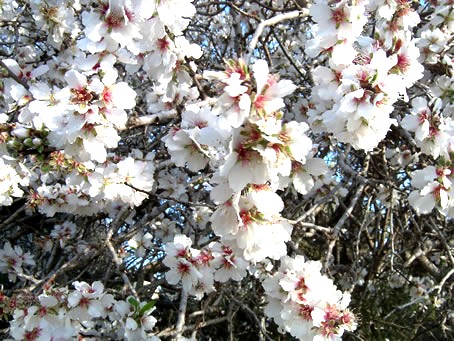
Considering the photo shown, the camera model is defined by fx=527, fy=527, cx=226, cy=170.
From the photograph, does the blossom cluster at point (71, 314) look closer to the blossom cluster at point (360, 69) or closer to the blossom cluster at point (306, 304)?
the blossom cluster at point (306, 304)

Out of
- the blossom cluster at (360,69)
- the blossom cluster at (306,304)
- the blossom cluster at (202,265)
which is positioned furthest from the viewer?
the blossom cluster at (202,265)

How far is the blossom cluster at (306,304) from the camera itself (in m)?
1.79

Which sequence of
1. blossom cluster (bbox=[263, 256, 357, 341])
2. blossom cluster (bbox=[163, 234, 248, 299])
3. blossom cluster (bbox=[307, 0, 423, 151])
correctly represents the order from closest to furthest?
blossom cluster (bbox=[307, 0, 423, 151])
blossom cluster (bbox=[263, 256, 357, 341])
blossom cluster (bbox=[163, 234, 248, 299])

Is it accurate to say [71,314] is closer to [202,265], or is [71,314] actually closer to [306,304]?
[202,265]

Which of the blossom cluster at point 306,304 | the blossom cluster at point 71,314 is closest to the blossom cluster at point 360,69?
the blossom cluster at point 306,304

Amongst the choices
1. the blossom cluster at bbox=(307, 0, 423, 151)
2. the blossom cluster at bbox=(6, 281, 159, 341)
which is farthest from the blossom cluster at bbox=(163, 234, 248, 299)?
the blossom cluster at bbox=(307, 0, 423, 151)

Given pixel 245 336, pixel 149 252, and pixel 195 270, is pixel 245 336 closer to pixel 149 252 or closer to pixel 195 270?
pixel 149 252

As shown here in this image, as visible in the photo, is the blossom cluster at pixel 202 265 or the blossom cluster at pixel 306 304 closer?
the blossom cluster at pixel 306 304

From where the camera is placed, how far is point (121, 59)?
1.96 m

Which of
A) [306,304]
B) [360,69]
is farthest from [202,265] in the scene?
[360,69]

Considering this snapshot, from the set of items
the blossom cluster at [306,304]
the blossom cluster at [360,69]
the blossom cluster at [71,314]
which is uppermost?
the blossom cluster at [360,69]

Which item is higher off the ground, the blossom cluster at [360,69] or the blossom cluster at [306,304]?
the blossom cluster at [360,69]

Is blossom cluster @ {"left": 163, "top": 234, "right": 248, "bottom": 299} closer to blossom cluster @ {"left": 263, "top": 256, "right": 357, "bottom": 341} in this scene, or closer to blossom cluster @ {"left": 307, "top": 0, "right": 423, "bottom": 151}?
blossom cluster @ {"left": 263, "top": 256, "right": 357, "bottom": 341}

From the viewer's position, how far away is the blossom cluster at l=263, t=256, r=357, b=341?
1795mm
